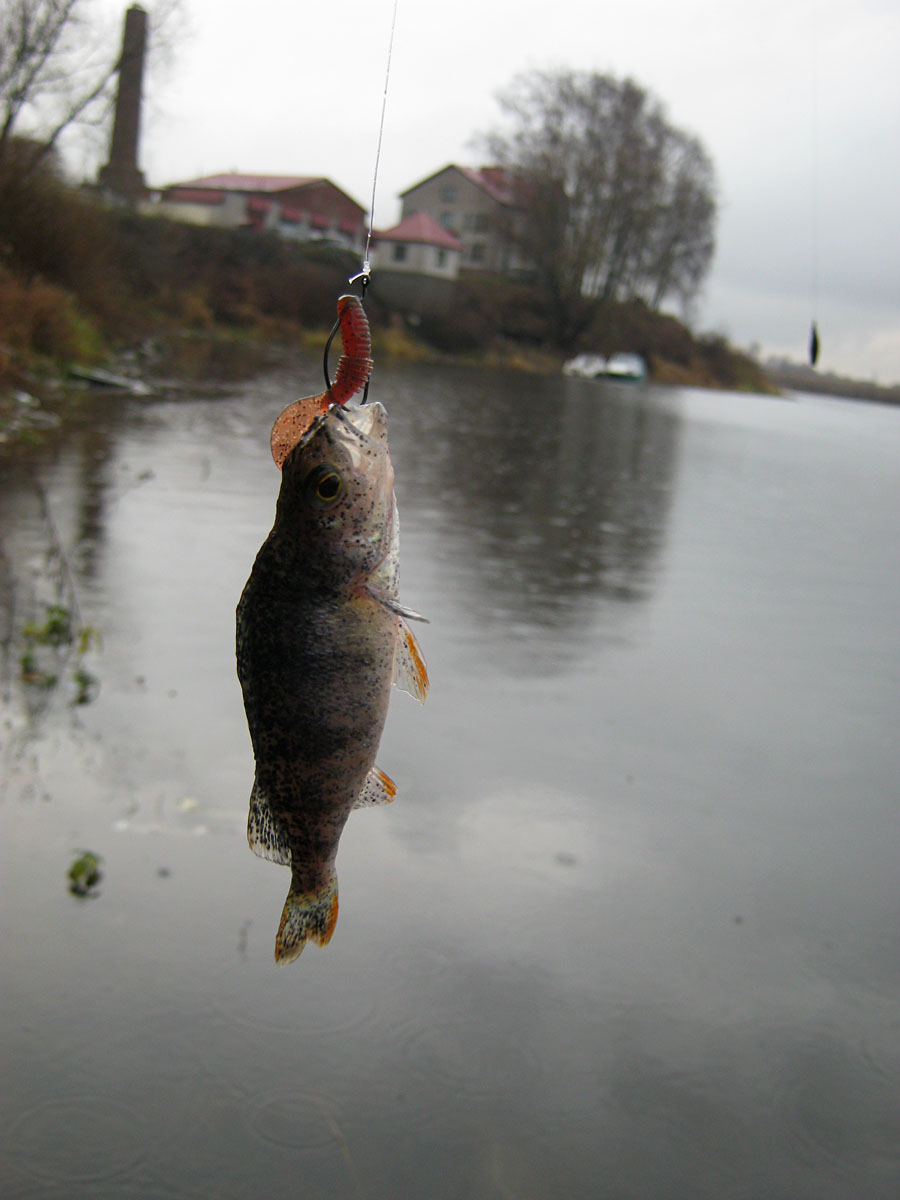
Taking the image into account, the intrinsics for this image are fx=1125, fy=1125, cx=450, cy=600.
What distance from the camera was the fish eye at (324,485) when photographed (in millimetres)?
1623

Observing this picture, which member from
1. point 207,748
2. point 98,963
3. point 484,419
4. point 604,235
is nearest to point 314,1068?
point 98,963

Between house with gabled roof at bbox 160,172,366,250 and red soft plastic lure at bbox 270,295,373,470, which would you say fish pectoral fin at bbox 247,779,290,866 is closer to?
red soft plastic lure at bbox 270,295,373,470

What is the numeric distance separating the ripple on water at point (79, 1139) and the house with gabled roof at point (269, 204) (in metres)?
89.1

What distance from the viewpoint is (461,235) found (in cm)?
10994

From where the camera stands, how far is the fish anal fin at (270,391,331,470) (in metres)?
1.71

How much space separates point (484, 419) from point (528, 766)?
3637 cm

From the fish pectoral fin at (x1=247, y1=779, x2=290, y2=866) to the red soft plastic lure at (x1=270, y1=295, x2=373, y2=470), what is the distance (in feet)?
1.67

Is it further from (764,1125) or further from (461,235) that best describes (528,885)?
(461,235)

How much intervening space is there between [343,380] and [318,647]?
38 cm

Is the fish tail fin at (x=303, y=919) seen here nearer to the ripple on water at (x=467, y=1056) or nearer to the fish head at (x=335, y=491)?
the fish head at (x=335, y=491)

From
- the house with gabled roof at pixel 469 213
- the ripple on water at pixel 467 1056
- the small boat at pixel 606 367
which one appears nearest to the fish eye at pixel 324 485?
the ripple on water at pixel 467 1056

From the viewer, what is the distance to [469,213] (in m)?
111

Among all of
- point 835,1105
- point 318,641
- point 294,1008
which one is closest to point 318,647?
point 318,641

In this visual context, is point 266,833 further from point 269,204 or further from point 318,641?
point 269,204
